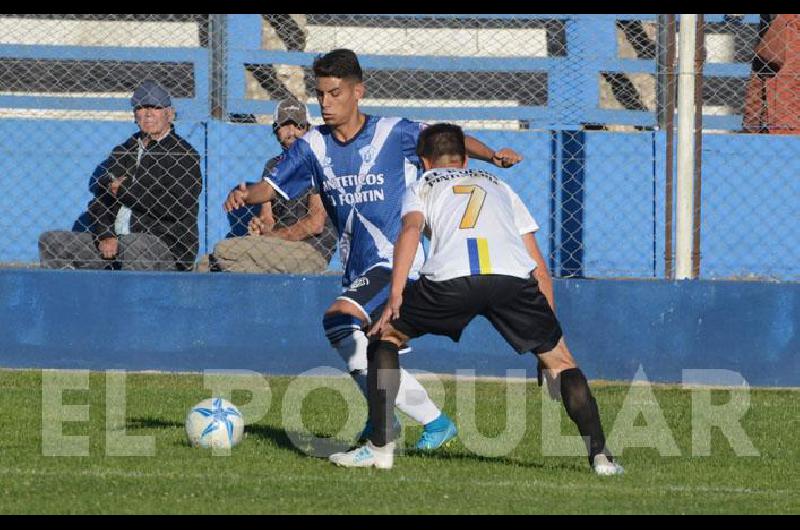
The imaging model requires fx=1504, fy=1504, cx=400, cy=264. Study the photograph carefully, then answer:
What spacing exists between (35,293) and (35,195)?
4.17ft

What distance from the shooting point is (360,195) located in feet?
25.8

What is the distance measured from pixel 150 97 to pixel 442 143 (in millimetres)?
5057

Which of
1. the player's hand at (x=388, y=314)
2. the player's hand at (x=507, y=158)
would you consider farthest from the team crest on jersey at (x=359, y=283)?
the player's hand at (x=507, y=158)

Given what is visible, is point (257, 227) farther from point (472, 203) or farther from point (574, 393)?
point (574, 393)

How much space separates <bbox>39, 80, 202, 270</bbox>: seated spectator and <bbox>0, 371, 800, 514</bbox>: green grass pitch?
2.18 meters

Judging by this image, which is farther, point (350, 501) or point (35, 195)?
point (35, 195)

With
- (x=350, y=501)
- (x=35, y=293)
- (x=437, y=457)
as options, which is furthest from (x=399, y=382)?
(x=35, y=293)

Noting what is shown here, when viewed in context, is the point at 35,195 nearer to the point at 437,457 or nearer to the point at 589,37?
the point at 589,37

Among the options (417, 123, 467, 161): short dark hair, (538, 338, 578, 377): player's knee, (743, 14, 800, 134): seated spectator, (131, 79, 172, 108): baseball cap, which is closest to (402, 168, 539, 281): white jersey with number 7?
(417, 123, 467, 161): short dark hair

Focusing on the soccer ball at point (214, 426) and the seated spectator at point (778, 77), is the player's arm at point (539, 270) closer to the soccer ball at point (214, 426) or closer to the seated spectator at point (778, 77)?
the soccer ball at point (214, 426)

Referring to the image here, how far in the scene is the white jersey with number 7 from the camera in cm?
700

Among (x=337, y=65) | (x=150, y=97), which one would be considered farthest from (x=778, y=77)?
(x=337, y=65)

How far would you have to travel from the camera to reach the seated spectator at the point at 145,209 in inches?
457

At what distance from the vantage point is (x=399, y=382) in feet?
23.7
